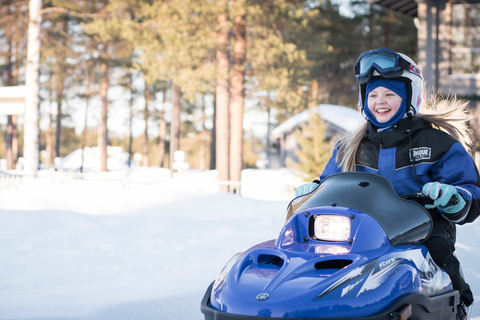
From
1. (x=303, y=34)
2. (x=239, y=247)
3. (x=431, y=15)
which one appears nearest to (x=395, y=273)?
(x=239, y=247)

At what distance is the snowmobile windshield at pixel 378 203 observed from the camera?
264cm

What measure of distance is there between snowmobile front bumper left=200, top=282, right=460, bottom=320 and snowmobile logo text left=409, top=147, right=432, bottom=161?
0.78m

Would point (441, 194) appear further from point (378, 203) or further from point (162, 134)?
point (162, 134)

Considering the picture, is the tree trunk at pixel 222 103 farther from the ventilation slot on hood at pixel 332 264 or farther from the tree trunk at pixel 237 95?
the ventilation slot on hood at pixel 332 264

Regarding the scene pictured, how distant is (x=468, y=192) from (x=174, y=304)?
2.46m

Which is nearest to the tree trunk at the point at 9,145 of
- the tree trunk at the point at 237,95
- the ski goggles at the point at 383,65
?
the tree trunk at the point at 237,95

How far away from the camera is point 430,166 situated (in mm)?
3201

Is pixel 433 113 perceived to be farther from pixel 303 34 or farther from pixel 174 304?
pixel 303 34

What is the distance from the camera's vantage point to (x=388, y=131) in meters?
3.38

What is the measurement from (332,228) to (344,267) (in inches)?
11.3

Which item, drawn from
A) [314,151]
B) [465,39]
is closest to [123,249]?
[314,151]

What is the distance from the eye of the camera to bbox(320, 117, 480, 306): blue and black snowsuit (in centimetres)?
300

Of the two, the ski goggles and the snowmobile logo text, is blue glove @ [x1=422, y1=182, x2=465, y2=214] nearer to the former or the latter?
the snowmobile logo text

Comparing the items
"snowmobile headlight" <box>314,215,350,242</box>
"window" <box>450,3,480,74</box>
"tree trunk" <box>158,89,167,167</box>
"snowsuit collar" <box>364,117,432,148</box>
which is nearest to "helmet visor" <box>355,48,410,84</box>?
"snowsuit collar" <box>364,117,432,148</box>
